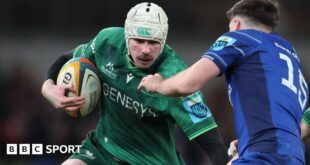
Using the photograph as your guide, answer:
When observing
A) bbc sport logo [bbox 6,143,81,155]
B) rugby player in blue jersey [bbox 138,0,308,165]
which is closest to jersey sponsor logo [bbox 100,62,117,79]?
rugby player in blue jersey [bbox 138,0,308,165]

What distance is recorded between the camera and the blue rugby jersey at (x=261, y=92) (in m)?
4.07

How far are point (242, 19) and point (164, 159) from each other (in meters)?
1.51

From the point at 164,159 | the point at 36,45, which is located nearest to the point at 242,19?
the point at 164,159

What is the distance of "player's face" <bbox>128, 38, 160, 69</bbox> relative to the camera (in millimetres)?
5227

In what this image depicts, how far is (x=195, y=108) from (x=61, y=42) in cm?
562

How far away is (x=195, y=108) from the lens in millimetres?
5035

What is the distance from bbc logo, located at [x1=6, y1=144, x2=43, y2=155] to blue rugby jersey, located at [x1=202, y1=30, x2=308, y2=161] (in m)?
5.75


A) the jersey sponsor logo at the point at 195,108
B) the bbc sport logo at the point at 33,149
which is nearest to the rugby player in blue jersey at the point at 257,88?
the jersey sponsor logo at the point at 195,108

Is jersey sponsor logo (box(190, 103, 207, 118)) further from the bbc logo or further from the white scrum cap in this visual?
the bbc logo

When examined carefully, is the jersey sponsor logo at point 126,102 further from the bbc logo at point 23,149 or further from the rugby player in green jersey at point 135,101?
the bbc logo at point 23,149

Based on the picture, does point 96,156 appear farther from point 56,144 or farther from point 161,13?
point 56,144

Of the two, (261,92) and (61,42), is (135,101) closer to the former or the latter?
(261,92)

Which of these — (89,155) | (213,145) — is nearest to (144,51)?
(213,145)

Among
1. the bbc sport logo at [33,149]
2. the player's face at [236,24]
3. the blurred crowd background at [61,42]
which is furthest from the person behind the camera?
the blurred crowd background at [61,42]
